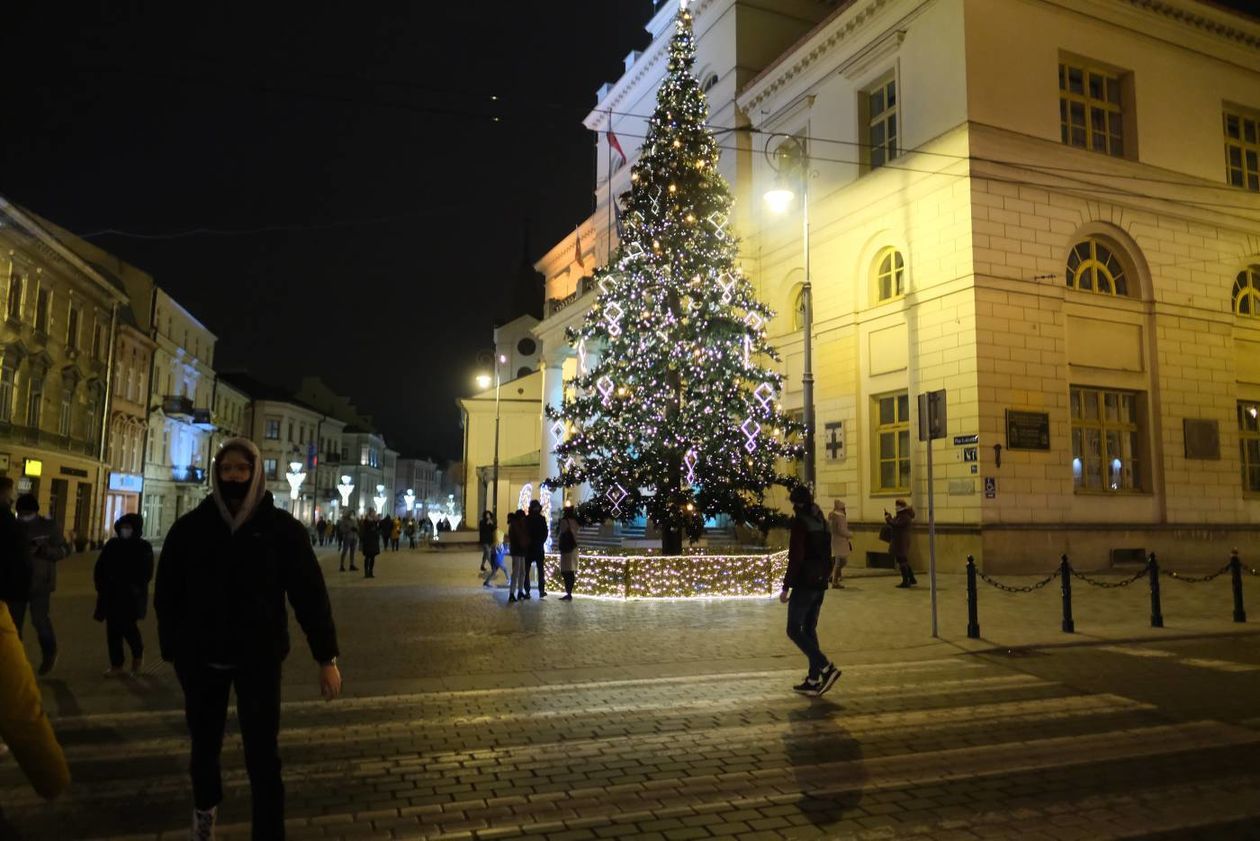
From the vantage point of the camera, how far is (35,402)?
31859mm

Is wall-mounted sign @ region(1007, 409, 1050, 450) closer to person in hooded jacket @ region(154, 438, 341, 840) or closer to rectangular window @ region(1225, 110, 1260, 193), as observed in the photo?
rectangular window @ region(1225, 110, 1260, 193)

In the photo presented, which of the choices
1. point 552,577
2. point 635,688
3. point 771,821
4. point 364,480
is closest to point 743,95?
point 552,577

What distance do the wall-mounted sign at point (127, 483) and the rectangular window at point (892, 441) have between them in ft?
114

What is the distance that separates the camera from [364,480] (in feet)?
314

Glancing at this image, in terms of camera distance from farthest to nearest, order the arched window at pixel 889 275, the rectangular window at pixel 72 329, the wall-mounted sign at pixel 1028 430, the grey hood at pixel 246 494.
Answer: the rectangular window at pixel 72 329 < the arched window at pixel 889 275 < the wall-mounted sign at pixel 1028 430 < the grey hood at pixel 246 494

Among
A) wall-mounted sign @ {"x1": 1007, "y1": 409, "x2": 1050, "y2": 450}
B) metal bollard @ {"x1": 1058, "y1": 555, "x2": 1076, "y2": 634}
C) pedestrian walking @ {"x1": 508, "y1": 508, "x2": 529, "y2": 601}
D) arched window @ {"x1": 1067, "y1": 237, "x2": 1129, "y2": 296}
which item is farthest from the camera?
arched window @ {"x1": 1067, "y1": 237, "x2": 1129, "y2": 296}

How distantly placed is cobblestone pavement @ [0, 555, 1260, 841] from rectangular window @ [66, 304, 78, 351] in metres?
31.0

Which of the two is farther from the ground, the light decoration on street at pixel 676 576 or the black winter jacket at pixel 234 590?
the black winter jacket at pixel 234 590

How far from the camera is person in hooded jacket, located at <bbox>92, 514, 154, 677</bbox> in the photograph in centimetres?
862

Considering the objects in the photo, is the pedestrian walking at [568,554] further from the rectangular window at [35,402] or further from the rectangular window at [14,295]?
the rectangular window at [35,402]

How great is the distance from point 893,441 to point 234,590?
70.9 ft

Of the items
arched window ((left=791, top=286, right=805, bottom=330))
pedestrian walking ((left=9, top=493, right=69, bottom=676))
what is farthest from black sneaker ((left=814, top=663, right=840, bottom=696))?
arched window ((left=791, top=286, right=805, bottom=330))

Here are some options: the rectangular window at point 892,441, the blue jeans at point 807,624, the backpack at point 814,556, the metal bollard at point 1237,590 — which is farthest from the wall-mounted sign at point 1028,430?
the blue jeans at point 807,624

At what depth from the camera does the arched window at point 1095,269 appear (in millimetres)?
22125
